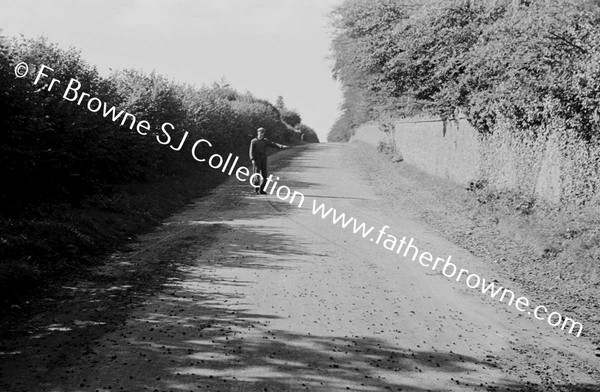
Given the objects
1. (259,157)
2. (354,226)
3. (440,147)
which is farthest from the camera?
(440,147)

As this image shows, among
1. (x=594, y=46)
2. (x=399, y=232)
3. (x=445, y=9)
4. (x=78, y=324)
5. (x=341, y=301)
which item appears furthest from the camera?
(x=445, y=9)

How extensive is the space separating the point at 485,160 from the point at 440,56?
482 cm

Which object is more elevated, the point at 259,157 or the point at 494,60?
the point at 494,60

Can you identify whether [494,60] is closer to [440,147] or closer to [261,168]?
[440,147]

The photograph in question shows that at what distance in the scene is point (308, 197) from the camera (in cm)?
1692

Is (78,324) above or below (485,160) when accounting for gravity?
below

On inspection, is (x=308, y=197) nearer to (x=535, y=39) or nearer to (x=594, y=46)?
(x=535, y=39)

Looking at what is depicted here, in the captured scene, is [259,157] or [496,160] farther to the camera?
[259,157]

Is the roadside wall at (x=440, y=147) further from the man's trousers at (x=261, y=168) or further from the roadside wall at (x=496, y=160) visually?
the man's trousers at (x=261, y=168)

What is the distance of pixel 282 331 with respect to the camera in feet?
20.8

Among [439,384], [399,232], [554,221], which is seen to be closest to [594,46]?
[554,221]

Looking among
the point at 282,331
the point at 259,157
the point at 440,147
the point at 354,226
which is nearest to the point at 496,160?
the point at 354,226

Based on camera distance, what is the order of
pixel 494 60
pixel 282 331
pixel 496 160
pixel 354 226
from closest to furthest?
pixel 282 331 → pixel 354 226 → pixel 494 60 → pixel 496 160

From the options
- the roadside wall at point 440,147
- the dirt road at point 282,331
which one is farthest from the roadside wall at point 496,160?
the dirt road at point 282,331
